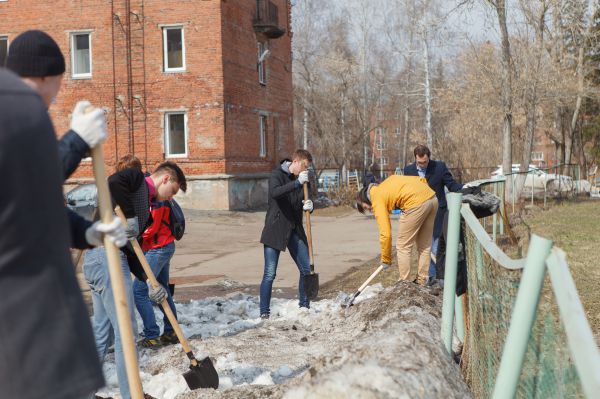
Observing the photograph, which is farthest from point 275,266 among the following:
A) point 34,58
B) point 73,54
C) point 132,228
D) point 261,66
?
point 261,66

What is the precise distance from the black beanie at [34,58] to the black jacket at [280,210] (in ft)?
17.3

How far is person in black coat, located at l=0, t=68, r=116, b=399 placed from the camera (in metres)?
1.83

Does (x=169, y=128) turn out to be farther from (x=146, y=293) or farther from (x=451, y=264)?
(x=451, y=264)

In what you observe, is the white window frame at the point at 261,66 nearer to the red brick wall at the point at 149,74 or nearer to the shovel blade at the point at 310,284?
the red brick wall at the point at 149,74

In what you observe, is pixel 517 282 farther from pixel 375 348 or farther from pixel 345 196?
pixel 345 196

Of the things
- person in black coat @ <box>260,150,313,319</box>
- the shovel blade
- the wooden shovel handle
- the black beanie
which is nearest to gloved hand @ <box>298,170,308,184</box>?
person in black coat @ <box>260,150,313,319</box>

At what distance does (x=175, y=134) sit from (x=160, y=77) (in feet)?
6.69

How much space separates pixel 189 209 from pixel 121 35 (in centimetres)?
653

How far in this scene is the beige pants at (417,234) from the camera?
7.52 meters

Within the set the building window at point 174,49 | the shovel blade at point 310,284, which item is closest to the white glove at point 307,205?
the shovel blade at point 310,284

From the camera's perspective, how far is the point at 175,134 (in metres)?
26.1

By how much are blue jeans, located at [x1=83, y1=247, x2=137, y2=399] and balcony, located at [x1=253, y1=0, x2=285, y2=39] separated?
24.1 metres

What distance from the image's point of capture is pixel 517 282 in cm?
301

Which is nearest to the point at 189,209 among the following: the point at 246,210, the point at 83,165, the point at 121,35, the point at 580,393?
the point at 246,210
